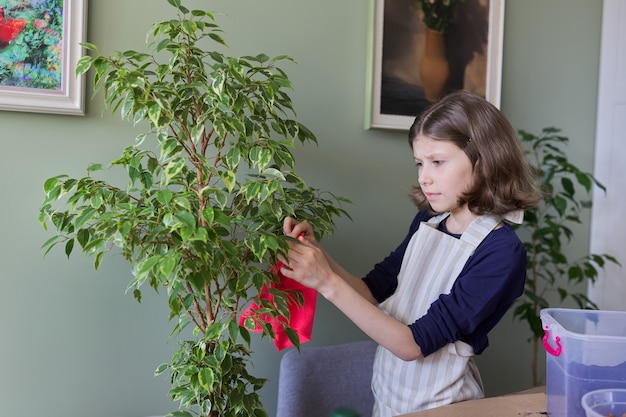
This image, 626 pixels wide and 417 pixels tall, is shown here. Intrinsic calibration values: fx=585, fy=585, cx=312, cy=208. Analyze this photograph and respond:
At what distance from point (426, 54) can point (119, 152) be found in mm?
1034

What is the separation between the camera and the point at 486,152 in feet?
4.45

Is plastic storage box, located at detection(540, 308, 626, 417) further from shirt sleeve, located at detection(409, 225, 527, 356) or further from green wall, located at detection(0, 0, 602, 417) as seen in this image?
green wall, located at detection(0, 0, 602, 417)

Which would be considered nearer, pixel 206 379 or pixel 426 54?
pixel 206 379

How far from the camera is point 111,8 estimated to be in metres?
1.55

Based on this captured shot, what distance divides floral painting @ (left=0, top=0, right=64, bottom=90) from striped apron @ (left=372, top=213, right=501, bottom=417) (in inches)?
40.4

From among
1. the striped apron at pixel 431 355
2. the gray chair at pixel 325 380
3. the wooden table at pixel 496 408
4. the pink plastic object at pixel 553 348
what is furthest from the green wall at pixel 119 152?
the pink plastic object at pixel 553 348

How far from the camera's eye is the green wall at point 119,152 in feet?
4.92

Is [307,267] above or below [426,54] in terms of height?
below

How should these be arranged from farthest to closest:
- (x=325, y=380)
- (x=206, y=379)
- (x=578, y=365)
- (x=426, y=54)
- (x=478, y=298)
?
(x=426, y=54)
(x=325, y=380)
(x=478, y=298)
(x=206, y=379)
(x=578, y=365)

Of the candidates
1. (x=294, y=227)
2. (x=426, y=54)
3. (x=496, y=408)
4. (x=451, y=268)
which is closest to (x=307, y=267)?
(x=294, y=227)

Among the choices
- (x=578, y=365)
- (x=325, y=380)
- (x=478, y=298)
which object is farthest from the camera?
(x=325, y=380)

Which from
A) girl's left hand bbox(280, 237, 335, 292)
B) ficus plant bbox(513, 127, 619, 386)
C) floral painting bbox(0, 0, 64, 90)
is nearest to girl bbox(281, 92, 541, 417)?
girl's left hand bbox(280, 237, 335, 292)

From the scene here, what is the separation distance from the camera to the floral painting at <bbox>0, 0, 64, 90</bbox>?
1457 millimetres

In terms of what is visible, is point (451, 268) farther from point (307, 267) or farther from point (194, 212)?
point (194, 212)
